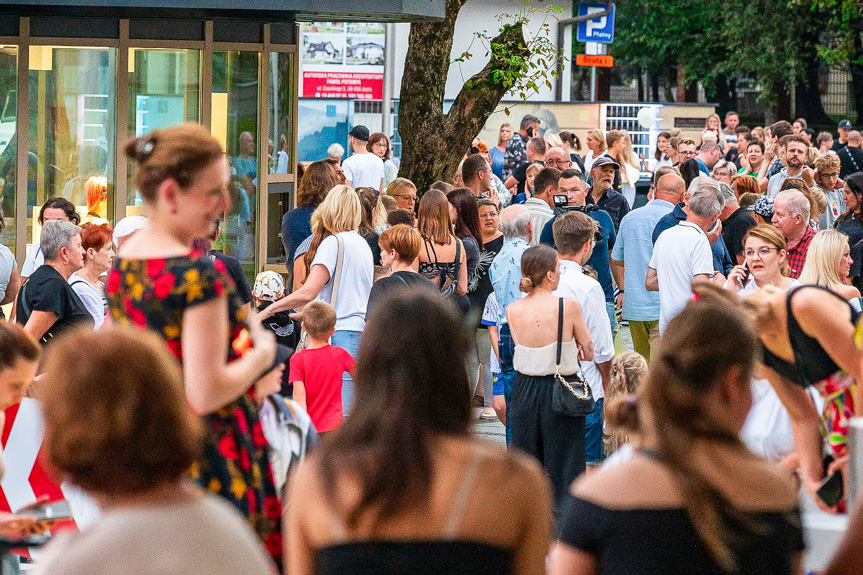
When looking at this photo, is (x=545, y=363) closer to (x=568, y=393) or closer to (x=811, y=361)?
(x=568, y=393)

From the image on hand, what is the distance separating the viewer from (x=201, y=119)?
437 inches

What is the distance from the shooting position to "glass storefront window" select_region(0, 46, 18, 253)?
33.4 feet

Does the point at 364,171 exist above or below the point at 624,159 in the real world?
below

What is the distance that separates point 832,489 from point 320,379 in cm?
348

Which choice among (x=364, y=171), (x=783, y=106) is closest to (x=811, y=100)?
(x=783, y=106)

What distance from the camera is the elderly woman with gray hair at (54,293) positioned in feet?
20.2

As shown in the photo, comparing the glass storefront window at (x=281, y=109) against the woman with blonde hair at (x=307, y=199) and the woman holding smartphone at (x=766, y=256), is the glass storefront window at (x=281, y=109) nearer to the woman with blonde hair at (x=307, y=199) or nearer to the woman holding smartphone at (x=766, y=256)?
the woman with blonde hair at (x=307, y=199)

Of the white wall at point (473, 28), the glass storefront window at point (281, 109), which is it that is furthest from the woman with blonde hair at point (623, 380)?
the white wall at point (473, 28)

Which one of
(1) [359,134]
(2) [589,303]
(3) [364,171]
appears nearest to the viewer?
(2) [589,303]

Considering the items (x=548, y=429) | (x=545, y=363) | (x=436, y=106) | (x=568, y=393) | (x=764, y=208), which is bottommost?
(x=548, y=429)

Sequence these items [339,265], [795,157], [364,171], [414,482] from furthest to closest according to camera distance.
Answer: [364,171]
[795,157]
[339,265]
[414,482]

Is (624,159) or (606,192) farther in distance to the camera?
(624,159)

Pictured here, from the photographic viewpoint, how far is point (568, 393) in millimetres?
6402

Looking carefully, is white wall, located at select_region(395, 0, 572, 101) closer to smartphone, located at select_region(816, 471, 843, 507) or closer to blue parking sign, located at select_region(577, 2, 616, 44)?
blue parking sign, located at select_region(577, 2, 616, 44)
